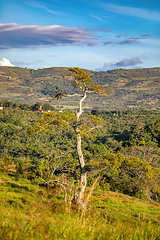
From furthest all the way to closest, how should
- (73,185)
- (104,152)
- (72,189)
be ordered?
(104,152)
(72,189)
(73,185)

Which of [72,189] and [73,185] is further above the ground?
[73,185]

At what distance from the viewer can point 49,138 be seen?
201 ft

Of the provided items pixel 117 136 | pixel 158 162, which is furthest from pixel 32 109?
pixel 158 162

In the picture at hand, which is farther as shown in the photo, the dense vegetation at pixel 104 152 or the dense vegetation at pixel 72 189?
the dense vegetation at pixel 104 152

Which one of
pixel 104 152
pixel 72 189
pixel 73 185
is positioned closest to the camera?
pixel 73 185

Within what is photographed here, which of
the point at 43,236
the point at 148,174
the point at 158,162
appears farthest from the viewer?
the point at 158,162

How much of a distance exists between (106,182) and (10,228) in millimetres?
19082

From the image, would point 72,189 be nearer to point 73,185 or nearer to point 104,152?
point 73,185

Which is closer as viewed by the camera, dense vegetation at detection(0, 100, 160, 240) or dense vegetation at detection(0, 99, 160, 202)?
dense vegetation at detection(0, 100, 160, 240)

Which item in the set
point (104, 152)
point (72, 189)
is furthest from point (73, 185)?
point (104, 152)

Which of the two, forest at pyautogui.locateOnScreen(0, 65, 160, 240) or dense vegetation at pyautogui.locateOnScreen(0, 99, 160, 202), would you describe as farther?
dense vegetation at pyautogui.locateOnScreen(0, 99, 160, 202)

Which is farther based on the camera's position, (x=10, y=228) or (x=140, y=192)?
(x=140, y=192)

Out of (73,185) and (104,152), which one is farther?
(104,152)

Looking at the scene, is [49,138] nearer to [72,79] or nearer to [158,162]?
[158,162]
